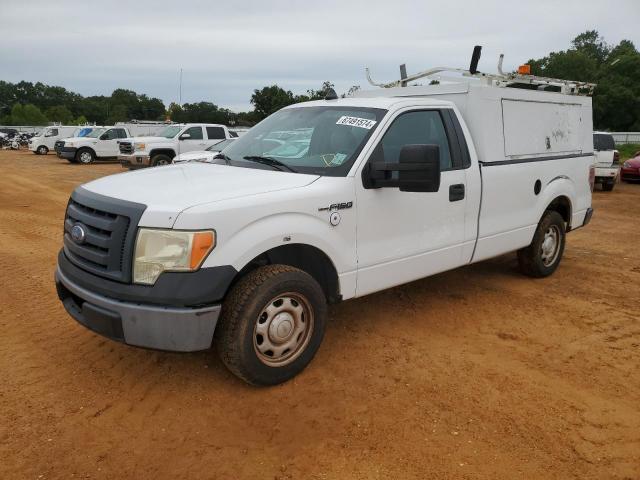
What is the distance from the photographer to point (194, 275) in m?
3.08

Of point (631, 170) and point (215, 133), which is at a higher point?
point (215, 133)

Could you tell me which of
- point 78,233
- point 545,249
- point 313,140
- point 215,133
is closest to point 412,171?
point 313,140

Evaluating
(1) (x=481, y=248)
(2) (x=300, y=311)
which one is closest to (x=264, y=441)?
(2) (x=300, y=311)

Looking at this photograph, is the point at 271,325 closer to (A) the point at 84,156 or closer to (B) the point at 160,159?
(B) the point at 160,159

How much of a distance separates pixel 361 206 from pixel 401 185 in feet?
1.08

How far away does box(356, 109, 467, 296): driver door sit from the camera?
156 inches

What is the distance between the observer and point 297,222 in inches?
137

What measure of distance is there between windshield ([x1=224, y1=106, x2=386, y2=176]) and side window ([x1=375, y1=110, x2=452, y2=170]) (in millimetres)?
165

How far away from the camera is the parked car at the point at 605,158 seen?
597 inches

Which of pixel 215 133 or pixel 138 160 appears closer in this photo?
pixel 138 160

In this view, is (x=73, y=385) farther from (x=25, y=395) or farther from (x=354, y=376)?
(x=354, y=376)

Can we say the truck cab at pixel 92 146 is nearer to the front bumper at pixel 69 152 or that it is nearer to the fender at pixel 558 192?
the front bumper at pixel 69 152

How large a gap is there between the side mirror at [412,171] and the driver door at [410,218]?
0.08 meters

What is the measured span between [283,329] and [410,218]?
1395 millimetres
